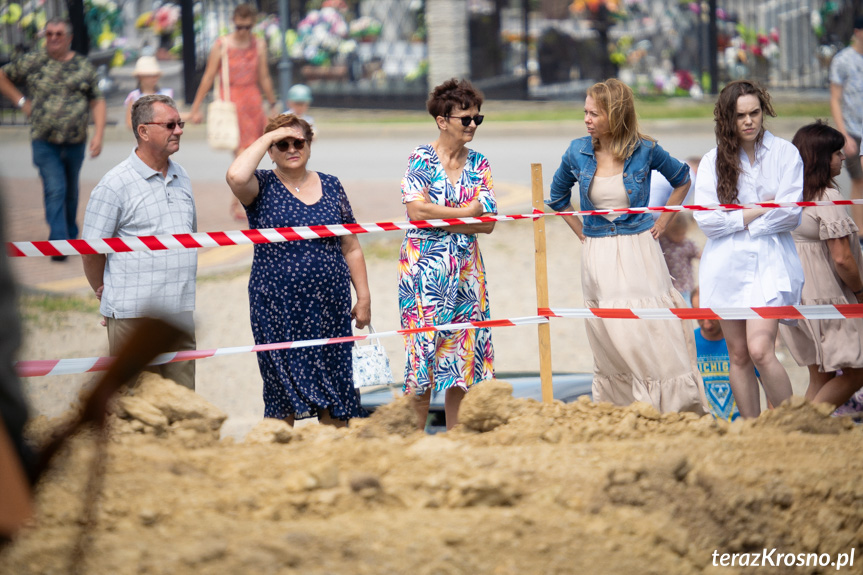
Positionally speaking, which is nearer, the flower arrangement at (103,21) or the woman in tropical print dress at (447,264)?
the woman in tropical print dress at (447,264)

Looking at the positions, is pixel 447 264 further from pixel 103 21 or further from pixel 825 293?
pixel 103 21

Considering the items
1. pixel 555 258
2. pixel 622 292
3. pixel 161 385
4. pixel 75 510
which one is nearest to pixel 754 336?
pixel 622 292

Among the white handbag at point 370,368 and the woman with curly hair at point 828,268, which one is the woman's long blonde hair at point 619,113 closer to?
the woman with curly hair at point 828,268

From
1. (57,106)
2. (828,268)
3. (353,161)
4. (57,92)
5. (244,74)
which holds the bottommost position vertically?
(828,268)

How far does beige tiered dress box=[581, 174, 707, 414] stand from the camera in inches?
226

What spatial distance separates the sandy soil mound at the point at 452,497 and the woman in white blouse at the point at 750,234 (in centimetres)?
74

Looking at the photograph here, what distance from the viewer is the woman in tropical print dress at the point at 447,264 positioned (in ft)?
18.8

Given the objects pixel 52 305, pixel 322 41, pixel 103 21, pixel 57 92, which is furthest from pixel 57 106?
pixel 103 21

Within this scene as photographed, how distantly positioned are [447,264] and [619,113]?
1.24 meters

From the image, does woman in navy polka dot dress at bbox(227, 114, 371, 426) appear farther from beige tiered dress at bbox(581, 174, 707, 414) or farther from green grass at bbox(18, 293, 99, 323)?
green grass at bbox(18, 293, 99, 323)

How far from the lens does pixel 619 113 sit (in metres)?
5.73

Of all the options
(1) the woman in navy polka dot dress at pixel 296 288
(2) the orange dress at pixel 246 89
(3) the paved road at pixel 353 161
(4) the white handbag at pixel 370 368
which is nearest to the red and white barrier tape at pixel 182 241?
(1) the woman in navy polka dot dress at pixel 296 288

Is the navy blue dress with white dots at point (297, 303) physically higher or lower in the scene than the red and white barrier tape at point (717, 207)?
lower

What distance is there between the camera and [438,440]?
14.3ft
